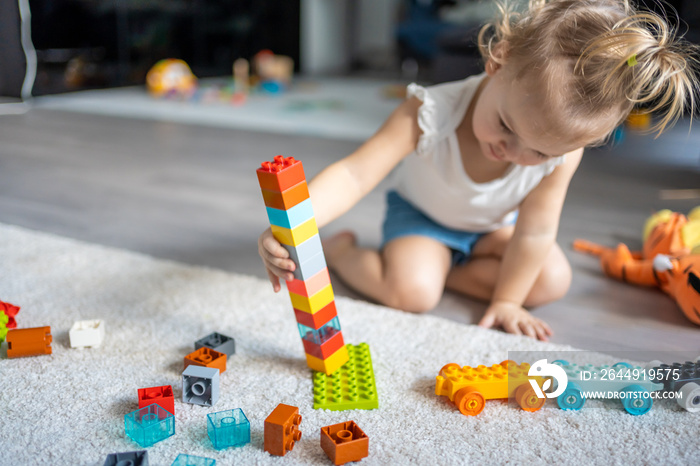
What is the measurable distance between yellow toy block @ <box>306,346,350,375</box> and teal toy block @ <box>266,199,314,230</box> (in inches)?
7.1

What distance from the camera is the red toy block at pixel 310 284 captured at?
65 cm

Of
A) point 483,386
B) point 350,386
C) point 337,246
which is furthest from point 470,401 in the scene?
point 337,246

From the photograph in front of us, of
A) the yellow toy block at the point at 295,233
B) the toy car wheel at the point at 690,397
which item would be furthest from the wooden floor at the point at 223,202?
the yellow toy block at the point at 295,233

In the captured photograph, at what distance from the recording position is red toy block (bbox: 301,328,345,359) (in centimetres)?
69

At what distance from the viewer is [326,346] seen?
688 millimetres

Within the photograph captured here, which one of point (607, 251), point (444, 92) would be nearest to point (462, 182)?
point (444, 92)

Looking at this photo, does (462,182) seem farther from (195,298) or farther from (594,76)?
(195,298)

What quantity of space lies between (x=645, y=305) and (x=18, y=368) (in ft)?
3.08

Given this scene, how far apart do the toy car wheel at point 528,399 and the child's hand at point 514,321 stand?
193mm

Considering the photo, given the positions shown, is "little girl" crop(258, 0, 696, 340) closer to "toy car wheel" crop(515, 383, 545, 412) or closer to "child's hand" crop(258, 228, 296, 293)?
"child's hand" crop(258, 228, 296, 293)

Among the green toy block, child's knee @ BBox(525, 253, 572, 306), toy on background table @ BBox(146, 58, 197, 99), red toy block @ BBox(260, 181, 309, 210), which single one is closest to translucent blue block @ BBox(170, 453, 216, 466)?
the green toy block

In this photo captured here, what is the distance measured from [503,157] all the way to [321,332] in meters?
0.33

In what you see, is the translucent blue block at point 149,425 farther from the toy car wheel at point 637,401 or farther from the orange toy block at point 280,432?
the toy car wheel at point 637,401

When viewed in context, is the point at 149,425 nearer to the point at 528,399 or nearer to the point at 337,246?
the point at 528,399
